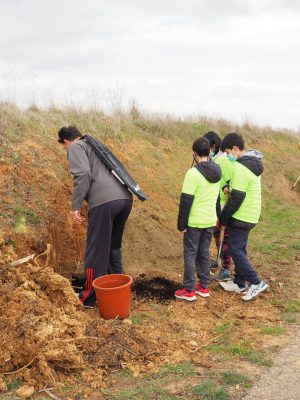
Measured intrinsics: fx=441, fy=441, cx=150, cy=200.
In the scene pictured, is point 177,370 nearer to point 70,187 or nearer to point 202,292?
point 202,292

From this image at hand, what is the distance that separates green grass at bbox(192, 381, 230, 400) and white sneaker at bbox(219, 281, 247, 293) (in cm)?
248

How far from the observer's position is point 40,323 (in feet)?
13.0

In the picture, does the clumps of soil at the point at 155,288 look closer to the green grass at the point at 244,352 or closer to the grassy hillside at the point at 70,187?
the grassy hillside at the point at 70,187

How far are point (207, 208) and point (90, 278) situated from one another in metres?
1.61

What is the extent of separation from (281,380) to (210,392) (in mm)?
657

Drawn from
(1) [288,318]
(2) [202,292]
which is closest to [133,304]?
(2) [202,292]

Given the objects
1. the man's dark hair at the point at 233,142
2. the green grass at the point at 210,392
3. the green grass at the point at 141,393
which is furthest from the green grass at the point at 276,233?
the green grass at the point at 141,393

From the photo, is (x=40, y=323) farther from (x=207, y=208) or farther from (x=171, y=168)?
(x=171, y=168)

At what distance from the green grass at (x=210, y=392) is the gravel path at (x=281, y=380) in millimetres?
163

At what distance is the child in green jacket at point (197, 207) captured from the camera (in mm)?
5156

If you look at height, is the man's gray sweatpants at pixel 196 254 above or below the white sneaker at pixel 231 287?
above

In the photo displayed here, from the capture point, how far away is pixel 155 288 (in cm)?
601

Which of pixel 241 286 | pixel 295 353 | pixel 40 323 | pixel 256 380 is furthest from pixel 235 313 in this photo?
pixel 40 323

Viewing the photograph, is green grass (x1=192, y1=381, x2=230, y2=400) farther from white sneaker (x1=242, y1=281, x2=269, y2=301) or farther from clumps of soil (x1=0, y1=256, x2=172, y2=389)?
white sneaker (x1=242, y1=281, x2=269, y2=301)
